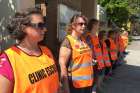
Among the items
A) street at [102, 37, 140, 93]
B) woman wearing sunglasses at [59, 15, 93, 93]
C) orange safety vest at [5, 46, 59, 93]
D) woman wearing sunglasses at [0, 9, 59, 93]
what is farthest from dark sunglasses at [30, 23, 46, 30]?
street at [102, 37, 140, 93]

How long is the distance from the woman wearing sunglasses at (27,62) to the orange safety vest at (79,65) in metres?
1.87

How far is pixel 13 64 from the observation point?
128 inches

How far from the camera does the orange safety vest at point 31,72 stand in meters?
3.25

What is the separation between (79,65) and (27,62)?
7.36 feet

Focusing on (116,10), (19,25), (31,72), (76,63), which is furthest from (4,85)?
(116,10)

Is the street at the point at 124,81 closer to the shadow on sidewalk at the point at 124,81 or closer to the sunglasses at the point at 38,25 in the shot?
the shadow on sidewalk at the point at 124,81

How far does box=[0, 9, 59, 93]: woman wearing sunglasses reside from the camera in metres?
3.22

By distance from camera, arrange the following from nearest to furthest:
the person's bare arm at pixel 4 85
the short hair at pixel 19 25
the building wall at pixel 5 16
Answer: the person's bare arm at pixel 4 85 → the short hair at pixel 19 25 → the building wall at pixel 5 16

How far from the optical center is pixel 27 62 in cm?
334

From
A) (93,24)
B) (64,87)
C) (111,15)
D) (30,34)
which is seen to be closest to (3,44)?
(64,87)

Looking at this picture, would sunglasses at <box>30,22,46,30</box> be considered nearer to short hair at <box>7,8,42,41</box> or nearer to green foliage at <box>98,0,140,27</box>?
short hair at <box>7,8,42,41</box>

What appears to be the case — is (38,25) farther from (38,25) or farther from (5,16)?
(5,16)

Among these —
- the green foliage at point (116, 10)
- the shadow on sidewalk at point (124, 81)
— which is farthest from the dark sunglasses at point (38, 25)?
the green foliage at point (116, 10)

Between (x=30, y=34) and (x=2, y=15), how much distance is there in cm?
249
